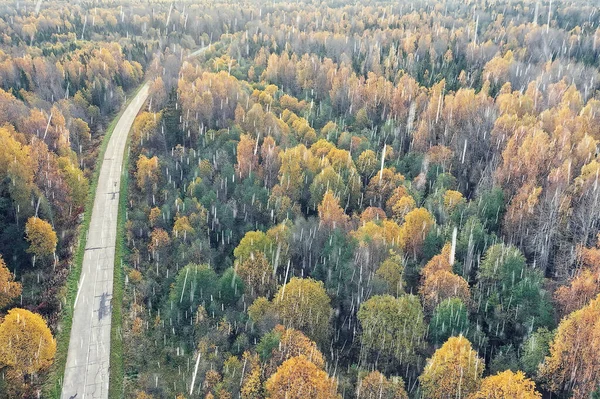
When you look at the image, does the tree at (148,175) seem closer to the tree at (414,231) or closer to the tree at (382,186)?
the tree at (382,186)

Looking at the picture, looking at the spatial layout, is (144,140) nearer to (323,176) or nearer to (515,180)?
(323,176)

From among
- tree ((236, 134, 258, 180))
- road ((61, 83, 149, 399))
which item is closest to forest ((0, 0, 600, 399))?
tree ((236, 134, 258, 180))

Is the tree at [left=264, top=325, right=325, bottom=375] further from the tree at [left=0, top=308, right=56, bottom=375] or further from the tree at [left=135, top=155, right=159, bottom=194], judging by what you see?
the tree at [left=135, top=155, right=159, bottom=194]

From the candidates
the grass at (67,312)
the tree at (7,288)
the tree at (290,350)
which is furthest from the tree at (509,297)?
the tree at (7,288)

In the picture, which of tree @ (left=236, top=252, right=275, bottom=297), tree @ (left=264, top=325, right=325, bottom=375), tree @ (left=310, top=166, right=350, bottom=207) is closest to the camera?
tree @ (left=264, top=325, right=325, bottom=375)

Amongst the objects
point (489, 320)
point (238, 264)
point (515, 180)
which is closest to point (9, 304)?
point (238, 264)

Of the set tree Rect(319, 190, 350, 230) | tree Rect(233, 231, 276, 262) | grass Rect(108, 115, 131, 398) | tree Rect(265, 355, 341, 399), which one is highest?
tree Rect(319, 190, 350, 230)
